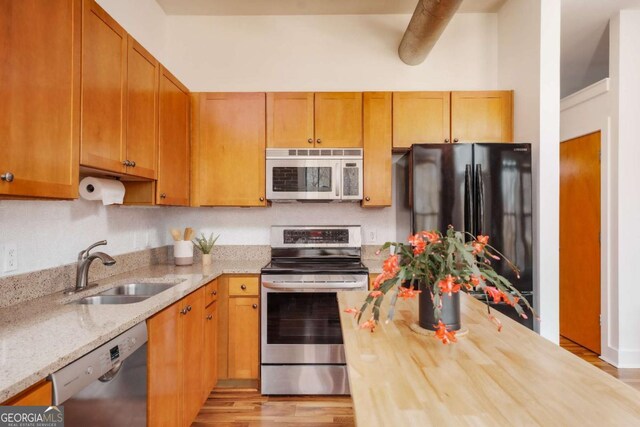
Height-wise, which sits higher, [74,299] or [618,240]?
[618,240]

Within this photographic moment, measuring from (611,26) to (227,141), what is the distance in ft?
11.9

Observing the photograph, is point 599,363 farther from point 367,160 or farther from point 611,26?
point 611,26

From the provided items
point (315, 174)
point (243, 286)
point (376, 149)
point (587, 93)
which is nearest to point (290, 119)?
point (315, 174)

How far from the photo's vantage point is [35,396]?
0.94 m

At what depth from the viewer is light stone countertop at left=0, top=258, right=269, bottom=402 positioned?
94cm

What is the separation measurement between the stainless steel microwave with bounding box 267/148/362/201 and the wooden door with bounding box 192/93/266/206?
0.14 meters

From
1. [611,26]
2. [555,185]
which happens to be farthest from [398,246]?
[611,26]

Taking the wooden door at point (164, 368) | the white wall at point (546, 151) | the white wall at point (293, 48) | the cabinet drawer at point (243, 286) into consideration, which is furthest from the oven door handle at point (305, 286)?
the white wall at point (293, 48)

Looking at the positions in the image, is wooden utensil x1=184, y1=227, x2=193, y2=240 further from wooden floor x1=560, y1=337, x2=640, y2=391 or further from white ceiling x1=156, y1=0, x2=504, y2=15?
wooden floor x1=560, y1=337, x2=640, y2=391

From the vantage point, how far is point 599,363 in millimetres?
3082

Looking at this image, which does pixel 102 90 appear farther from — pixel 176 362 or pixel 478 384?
pixel 478 384

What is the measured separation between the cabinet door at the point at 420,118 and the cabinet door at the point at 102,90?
196cm

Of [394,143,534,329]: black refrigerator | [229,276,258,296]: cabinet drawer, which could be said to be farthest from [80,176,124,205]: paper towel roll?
[394,143,534,329]: black refrigerator

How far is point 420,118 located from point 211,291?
210 cm
